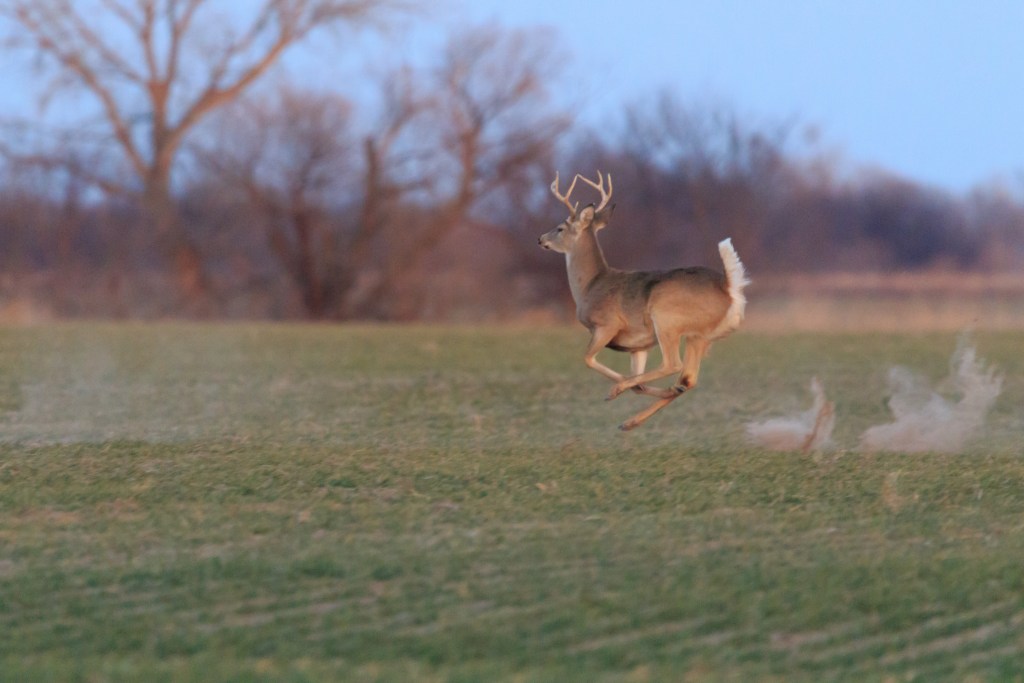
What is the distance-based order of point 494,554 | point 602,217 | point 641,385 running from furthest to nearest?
point 602,217 → point 641,385 → point 494,554

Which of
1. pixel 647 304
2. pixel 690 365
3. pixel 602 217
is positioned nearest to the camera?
pixel 647 304

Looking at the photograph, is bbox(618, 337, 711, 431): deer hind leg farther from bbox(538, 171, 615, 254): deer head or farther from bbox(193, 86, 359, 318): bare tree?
bbox(193, 86, 359, 318): bare tree

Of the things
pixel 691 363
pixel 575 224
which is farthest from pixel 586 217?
pixel 691 363

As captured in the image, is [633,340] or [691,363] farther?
[633,340]

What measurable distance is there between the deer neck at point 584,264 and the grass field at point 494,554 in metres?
1.41

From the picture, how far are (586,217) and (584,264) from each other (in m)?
0.40

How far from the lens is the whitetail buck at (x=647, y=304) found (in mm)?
10508

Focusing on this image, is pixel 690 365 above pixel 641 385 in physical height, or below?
above

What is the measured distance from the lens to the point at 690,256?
3797 cm

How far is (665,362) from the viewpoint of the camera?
10891 millimetres

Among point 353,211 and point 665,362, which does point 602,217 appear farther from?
point 353,211

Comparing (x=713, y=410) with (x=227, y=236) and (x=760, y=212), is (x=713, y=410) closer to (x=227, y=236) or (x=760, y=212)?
(x=760, y=212)

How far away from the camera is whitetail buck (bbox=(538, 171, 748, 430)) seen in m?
10.5

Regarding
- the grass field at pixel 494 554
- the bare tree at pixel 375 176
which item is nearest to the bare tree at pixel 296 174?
the bare tree at pixel 375 176
